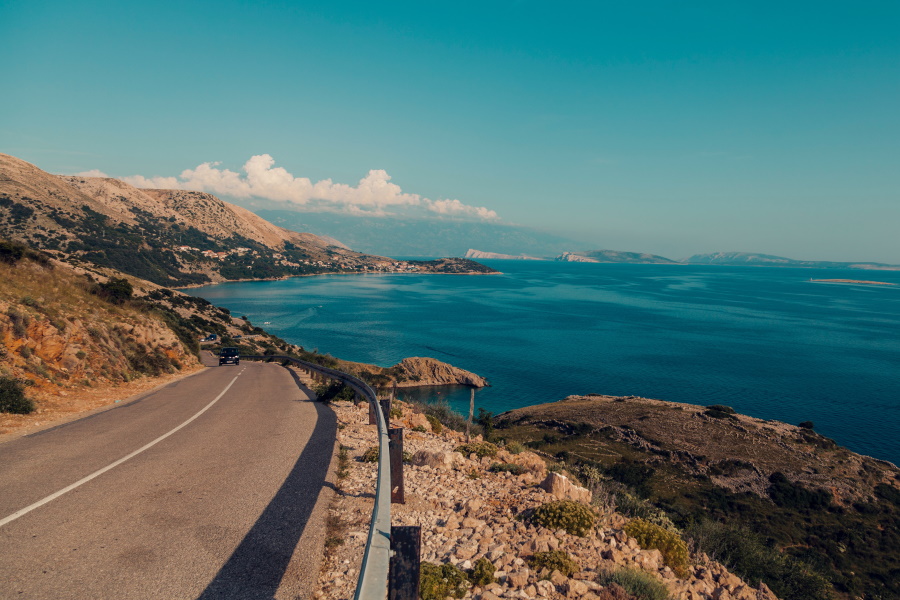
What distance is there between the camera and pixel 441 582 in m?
4.52

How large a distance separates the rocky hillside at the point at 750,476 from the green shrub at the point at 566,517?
999 cm

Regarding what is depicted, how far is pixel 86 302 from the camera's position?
22.0m

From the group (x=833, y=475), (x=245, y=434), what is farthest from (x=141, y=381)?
(x=833, y=475)

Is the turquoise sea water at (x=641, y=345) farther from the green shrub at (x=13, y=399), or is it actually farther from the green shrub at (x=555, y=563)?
the green shrub at (x=555, y=563)

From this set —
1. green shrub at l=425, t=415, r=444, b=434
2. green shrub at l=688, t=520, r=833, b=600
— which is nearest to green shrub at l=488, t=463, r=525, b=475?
green shrub at l=688, t=520, r=833, b=600

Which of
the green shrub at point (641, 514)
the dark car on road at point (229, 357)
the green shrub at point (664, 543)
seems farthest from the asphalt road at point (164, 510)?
the dark car on road at point (229, 357)

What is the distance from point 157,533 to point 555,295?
169m

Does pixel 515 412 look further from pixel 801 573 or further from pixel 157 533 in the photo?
pixel 157 533

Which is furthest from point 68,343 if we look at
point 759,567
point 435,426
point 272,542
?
point 759,567

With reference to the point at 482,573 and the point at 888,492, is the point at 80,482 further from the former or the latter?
the point at 888,492

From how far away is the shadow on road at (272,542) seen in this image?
4.16 metres

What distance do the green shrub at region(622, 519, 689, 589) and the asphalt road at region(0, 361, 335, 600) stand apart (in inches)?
177

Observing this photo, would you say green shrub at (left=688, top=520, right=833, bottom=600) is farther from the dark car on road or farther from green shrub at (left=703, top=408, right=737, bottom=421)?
the dark car on road

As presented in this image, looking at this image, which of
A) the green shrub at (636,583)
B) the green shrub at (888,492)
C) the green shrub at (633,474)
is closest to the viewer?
the green shrub at (636,583)
